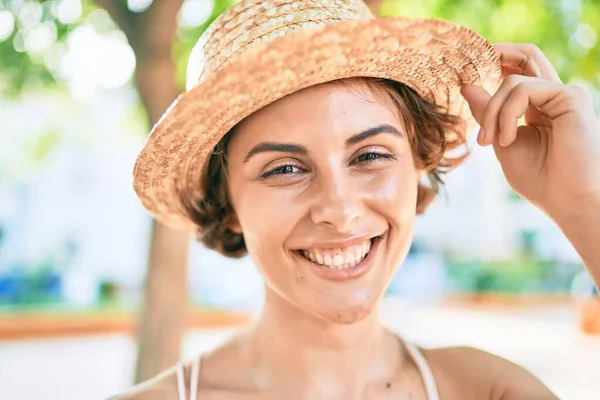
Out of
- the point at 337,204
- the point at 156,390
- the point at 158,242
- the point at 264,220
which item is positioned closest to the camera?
the point at 337,204

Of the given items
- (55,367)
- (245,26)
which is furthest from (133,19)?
(55,367)

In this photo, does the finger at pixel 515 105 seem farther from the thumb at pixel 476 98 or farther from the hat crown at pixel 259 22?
the hat crown at pixel 259 22

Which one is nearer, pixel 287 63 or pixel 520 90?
pixel 287 63

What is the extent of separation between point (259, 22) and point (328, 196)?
1.51ft

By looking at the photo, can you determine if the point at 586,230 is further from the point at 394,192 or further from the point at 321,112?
the point at 321,112

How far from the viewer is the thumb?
1939 millimetres

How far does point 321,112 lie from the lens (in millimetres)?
1736

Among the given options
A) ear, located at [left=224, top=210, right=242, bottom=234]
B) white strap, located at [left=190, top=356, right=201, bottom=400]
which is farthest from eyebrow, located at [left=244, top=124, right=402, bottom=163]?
white strap, located at [left=190, top=356, right=201, bottom=400]

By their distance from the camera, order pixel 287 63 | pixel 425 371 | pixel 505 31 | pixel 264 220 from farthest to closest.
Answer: pixel 505 31 < pixel 425 371 < pixel 264 220 < pixel 287 63

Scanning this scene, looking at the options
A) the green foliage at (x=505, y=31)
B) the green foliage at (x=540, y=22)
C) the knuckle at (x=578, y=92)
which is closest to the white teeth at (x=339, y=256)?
the knuckle at (x=578, y=92)

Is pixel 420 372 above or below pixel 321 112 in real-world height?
below

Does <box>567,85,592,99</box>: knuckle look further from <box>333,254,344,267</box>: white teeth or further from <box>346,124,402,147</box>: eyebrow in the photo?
<box>333,254,344,267</box>: white teeth

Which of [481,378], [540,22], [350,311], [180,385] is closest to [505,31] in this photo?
[540,22]

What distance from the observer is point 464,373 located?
2.04 metres
